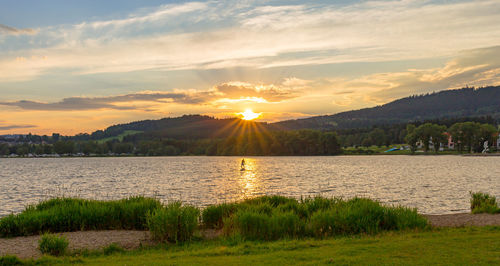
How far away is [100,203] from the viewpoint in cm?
2506

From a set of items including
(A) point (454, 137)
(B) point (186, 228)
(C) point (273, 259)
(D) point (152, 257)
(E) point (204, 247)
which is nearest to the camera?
(C) point (273, 259)

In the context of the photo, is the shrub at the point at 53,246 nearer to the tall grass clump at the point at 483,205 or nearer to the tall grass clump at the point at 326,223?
the tall grass clump at the point at 326,223

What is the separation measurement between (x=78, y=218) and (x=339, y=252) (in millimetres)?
14857

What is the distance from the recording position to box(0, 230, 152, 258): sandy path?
17.1m

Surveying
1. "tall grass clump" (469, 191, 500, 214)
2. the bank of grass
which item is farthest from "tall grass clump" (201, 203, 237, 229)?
"tall grass clump" (469, 191, 500, 214)

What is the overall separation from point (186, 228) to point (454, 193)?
3665 centimetres

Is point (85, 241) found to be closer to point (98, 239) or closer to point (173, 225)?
point (98, 239)

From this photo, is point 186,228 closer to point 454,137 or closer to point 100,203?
point 100,203

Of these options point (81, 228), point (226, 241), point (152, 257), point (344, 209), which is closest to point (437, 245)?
point (344, 209)

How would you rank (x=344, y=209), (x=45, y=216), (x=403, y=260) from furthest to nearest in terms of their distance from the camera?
(x=45, y=216) < (x=344, y=209) < (x=403, y=260)

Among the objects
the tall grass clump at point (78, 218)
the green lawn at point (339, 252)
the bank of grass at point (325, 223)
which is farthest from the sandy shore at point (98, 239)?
the bank of grass at point (325, 223)

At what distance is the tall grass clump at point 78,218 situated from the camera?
21.3 meters

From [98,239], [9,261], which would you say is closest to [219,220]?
[98,239]

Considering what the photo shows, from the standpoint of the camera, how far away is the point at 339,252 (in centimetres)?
1448
